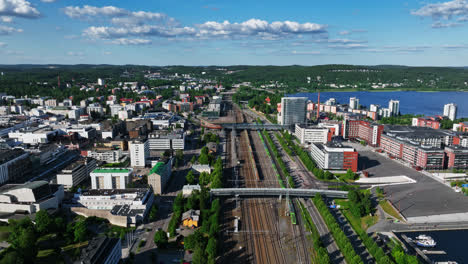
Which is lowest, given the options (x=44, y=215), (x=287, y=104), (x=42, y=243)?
(x=42, y=243)

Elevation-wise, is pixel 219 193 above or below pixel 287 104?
below

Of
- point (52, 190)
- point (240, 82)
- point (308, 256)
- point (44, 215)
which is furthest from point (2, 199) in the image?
point (240, 82)

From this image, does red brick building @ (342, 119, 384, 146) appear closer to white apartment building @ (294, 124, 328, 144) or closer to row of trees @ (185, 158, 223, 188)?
white apartment building @ (294, 124, 328, 144)

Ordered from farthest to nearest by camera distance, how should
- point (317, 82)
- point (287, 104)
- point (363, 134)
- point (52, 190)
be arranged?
point (317, 82)
point (287, 104)
point (363, 134)
point (52, 190)

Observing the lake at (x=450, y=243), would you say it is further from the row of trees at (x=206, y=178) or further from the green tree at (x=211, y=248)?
the row of trees at (x=206, y=178)

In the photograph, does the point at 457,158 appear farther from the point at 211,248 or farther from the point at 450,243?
the point at 211,248

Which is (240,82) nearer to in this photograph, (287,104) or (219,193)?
(287,104)

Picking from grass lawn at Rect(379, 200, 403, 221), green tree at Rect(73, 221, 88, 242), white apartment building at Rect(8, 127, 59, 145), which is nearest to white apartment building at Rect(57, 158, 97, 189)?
green tree at Rect(73, 221, 88, 242)
